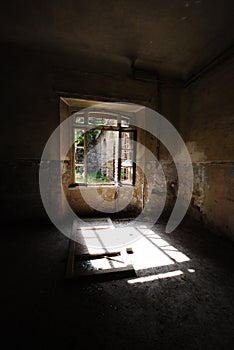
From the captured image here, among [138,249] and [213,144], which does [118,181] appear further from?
[213,144]

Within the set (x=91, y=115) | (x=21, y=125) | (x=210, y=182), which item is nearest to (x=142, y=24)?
(x=91, y=115)

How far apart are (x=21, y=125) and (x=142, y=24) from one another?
266 centimetres

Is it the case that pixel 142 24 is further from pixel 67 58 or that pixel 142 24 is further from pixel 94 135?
pixel 94 135

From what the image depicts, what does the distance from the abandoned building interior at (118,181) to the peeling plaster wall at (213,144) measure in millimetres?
22

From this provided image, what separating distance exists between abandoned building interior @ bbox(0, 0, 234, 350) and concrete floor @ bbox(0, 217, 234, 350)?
1cm

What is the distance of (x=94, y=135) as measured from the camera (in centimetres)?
1325

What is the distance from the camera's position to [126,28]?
266 cm

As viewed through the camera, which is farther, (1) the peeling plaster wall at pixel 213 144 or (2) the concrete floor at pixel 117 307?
(1) the peeling plaster wall at pixel 213 144

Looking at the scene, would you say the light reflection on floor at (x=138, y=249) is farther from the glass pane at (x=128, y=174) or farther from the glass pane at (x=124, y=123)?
the glass pane at (x=124, y=123)

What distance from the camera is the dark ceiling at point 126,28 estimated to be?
231 centimetres

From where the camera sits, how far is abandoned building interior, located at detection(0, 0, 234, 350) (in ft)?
4.68

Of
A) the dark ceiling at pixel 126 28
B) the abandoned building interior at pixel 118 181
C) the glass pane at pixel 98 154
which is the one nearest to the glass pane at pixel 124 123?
the abandoned building interior at pixel 118 181

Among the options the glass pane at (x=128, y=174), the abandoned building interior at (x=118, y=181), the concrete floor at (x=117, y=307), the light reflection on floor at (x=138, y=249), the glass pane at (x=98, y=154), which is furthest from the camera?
the glass pane at (x=98, y=154)

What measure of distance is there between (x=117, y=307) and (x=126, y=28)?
3.69 meters
